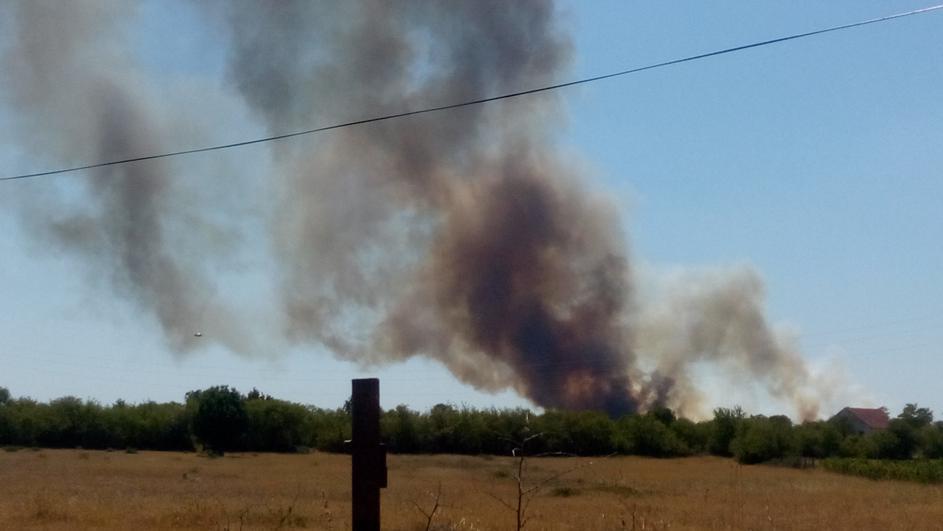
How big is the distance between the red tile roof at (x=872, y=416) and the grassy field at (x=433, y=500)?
4965 cm

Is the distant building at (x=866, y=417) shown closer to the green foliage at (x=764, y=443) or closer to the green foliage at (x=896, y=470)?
the green foliage at (x=764, y=443)

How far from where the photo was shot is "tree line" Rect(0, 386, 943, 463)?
68812 mm

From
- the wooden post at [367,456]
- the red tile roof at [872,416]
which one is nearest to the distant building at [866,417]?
the red tile roof at [872,416]

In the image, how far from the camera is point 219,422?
2940 inches

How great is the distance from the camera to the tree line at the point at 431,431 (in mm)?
68812

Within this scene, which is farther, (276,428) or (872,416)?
(872,416)

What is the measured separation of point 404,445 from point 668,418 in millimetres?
22561

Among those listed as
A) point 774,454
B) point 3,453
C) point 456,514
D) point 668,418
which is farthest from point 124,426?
point 456,514

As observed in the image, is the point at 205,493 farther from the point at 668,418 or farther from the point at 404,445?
the point at 668,418

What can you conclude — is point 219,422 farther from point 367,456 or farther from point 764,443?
point 367,456

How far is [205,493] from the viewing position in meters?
31.2

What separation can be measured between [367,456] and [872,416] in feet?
352

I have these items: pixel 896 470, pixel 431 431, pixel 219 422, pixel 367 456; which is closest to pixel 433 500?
pixel 367 456

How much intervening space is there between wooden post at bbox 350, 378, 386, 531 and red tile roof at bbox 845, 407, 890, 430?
337 ft
